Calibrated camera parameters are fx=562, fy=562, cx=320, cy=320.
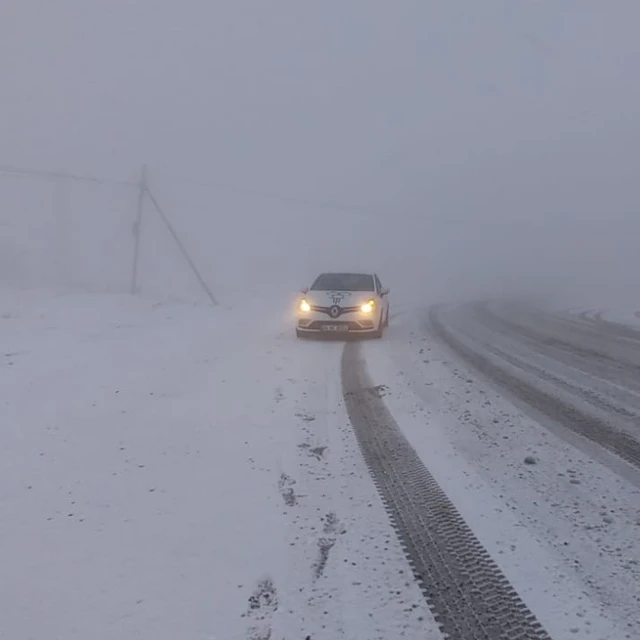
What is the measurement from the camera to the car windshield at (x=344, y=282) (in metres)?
12.9

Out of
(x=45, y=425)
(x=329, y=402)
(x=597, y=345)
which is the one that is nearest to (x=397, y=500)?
(x=329, y=402)

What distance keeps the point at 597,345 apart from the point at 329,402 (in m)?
7.77

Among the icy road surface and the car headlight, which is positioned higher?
the car headlight

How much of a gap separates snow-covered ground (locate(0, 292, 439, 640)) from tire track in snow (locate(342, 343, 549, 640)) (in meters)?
0.10

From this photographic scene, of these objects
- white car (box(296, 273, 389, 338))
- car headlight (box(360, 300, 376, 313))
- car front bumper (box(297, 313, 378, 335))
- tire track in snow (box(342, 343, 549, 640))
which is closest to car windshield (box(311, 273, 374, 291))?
white car (box(296, 273, 389, 338))

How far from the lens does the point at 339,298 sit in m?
11.9

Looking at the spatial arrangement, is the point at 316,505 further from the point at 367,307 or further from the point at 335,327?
the point at 367,307

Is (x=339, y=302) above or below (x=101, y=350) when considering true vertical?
above

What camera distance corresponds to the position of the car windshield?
42.2 ft

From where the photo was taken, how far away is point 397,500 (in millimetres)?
3451

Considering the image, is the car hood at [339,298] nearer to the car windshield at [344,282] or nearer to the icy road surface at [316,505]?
the car windshield at [344,282]

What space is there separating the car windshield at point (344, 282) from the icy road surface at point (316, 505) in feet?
17.7

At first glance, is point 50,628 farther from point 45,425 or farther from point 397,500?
point 45,425

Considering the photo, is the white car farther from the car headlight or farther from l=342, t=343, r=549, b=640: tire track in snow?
l=342, t=343, r=549, b=640: tire track in snow
